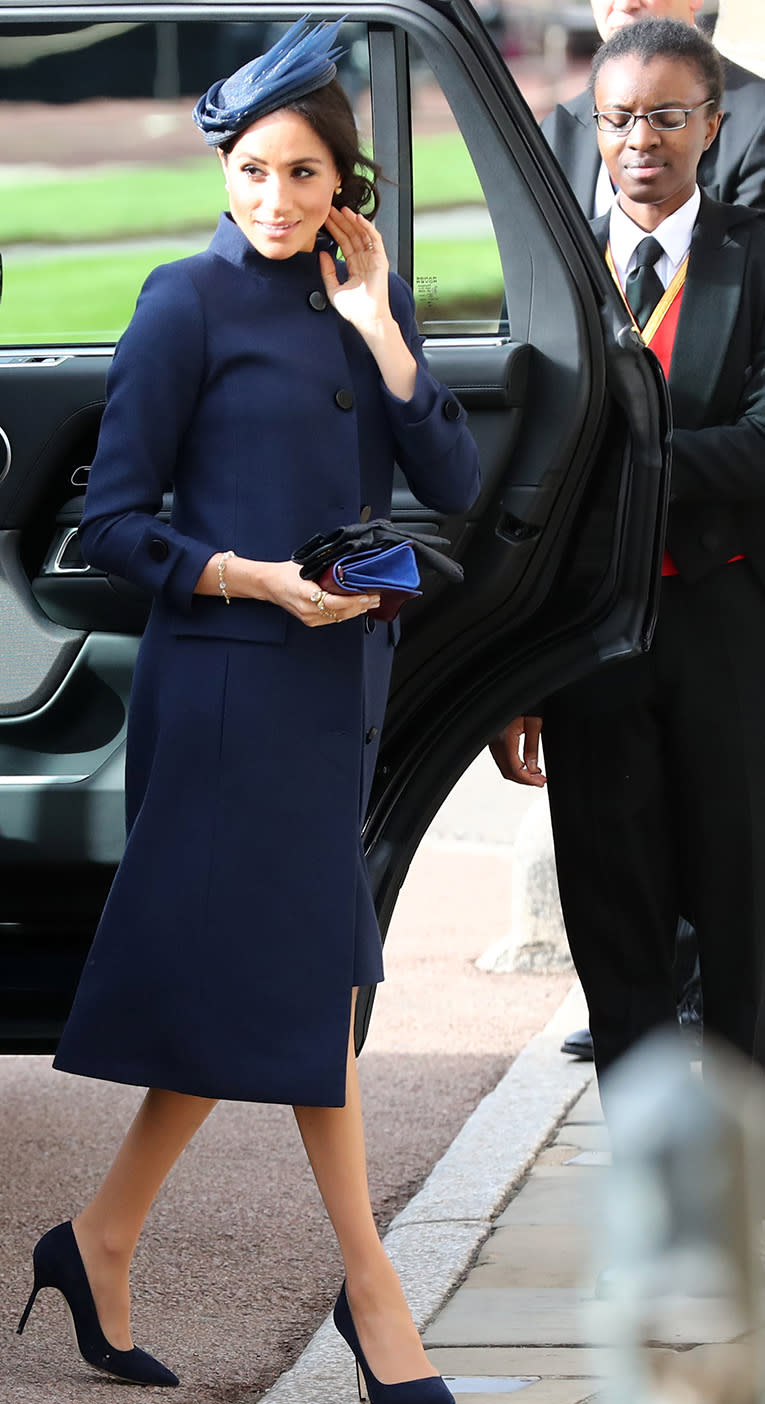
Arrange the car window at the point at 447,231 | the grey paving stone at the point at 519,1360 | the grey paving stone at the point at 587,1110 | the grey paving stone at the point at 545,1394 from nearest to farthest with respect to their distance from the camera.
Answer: the grey paving stone at the point at 545,1394 → the grey paving stone at the point at 519,1360 → the car window at the point at 447,231 → the grey paving stone at the point at 587,1110

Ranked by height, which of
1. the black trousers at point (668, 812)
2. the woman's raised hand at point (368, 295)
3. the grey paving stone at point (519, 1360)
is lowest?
the grey paving stone at point (519, 1360)

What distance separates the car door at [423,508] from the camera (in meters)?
2.79

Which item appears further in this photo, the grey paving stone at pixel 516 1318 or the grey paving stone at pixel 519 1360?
the grey paving stone at pixel 516 1318

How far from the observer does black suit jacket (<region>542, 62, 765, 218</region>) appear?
3.23 meters

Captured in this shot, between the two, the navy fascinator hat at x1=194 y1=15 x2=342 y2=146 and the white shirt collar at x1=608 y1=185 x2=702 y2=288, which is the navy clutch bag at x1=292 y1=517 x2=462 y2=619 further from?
the white shirt collar at x1=608 y1=185 x2=702 y2=288

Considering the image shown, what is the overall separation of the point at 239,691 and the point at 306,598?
0.18 meters

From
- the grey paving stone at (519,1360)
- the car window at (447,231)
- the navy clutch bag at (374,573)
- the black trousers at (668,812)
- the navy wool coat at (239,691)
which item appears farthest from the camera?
the black trousers at (668,812)

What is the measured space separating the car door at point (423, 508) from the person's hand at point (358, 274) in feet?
0.90

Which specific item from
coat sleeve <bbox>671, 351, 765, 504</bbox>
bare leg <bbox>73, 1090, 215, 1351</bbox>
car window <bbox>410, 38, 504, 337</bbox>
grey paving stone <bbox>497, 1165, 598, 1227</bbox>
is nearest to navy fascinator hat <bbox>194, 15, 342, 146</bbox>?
car window <bbox>410, 38, 504, 337</bbox>

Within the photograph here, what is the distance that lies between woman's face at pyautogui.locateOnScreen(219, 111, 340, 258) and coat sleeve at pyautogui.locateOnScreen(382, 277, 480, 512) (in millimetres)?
180

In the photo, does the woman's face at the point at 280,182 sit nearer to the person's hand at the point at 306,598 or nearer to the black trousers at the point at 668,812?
the person's hand at the point at 306,598

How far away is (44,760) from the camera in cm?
297

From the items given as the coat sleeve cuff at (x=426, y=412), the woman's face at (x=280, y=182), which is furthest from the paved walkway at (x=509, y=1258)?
the woman's face at (x=280, y=182)

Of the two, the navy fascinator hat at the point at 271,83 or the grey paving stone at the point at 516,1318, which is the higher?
the navy fascinator hat at the point at 271,83
